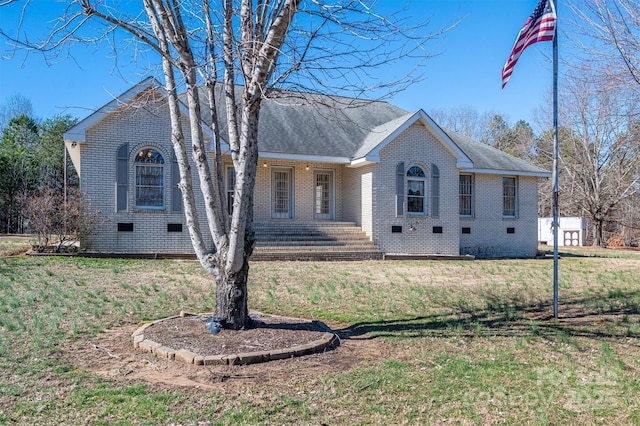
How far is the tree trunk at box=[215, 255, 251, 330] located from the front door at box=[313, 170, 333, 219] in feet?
42.0

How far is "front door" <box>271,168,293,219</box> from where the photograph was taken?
18.1 m

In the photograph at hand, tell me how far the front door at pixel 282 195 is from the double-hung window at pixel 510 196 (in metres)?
8.61

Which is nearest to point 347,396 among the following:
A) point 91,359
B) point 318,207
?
point 91,359

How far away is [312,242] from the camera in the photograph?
639 inches

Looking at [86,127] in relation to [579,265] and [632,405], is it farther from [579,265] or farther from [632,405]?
[579,265]

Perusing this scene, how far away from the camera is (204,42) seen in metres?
6.21

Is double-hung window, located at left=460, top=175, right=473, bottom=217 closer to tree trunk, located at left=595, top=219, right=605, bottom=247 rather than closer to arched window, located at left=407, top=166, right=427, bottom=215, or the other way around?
arched window, located at left=407, top=166, right=427, bottom=215

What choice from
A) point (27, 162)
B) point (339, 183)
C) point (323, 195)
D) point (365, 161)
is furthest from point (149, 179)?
point (27, 162)

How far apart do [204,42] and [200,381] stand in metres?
4.04

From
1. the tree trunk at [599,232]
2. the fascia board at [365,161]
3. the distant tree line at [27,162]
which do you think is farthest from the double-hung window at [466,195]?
Answer: the distant tree line at [27,162]

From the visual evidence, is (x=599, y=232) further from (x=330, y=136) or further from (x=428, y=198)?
(x=330, y=136)

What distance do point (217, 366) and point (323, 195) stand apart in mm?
14330

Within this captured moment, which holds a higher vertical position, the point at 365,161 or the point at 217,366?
the point at 365,161

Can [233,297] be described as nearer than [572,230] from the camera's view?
Yes
